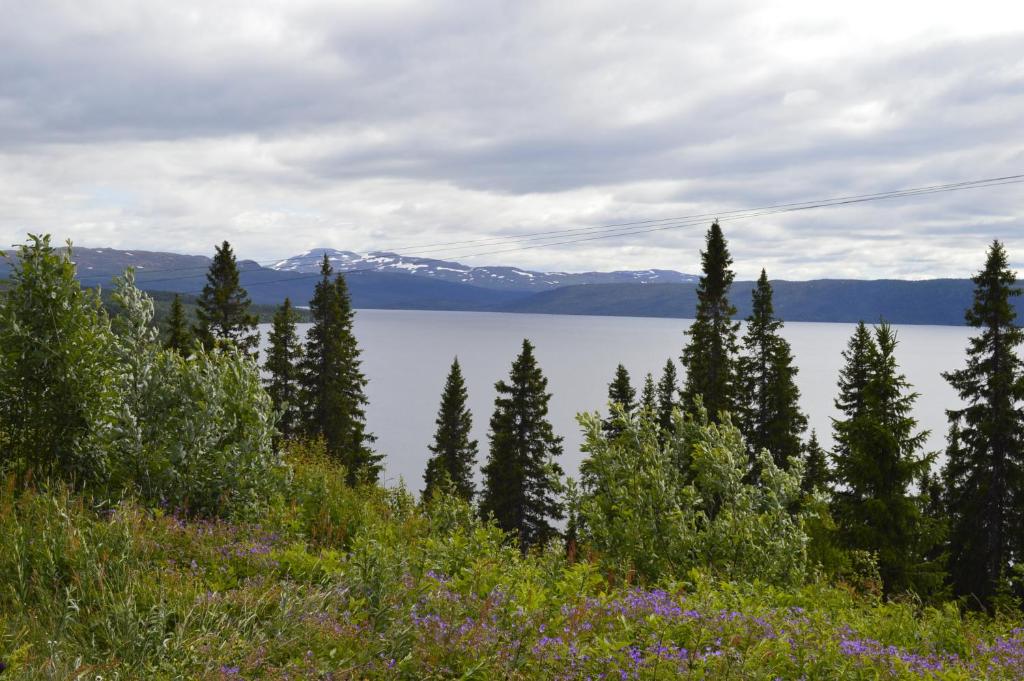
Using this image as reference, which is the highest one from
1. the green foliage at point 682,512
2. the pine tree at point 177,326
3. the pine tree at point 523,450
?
the pine tree at point 177,326

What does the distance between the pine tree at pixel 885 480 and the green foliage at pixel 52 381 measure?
22.2 metres

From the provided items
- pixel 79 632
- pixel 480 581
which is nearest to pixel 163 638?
pixel 79 632

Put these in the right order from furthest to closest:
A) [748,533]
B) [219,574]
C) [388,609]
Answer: [748,533], [219,574], [388,609]

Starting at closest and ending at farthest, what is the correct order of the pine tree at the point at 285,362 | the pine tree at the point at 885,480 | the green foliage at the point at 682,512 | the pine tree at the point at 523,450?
the green foliage at the point at 682,512 < the pine tree at the point at 885,480 < the pine tree at the point at 523,450 < the pine tree at the point at 285,362

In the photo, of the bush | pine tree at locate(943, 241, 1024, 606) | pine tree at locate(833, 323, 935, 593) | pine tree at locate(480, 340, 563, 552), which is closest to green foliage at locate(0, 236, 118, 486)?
the bush

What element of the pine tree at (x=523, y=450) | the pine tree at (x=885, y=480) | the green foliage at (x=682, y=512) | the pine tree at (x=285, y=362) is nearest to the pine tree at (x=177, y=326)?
the pine tree at (x=285, y=362)

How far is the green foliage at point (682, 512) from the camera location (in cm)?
910

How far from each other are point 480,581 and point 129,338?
18.8 ft

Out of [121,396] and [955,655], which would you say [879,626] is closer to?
[955,655]

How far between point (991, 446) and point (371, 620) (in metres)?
35.9

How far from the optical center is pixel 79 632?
4895mm

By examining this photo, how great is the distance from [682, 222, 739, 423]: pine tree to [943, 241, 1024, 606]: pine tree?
1123 centimetres

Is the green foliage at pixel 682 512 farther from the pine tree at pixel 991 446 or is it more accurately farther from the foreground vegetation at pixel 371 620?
the pine tree at pixel 991 446

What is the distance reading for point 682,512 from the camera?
9430 mm
